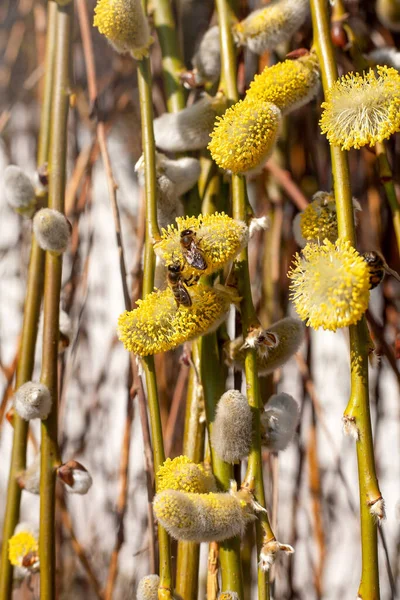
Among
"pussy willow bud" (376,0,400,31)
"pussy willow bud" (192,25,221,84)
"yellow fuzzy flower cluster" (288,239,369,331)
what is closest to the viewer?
"yellow fuzzy flower cluster" (288,239,369,331)

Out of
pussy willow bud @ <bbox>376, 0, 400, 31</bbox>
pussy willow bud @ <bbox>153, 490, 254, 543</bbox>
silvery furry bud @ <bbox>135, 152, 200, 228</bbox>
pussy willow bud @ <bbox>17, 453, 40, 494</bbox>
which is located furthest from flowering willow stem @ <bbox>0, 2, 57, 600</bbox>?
pussy willow bud @ <bbox>376, 0, 400, 31</bbox>

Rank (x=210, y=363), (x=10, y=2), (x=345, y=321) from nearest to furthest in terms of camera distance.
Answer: (x=345, y=321) → (x=210, y=363) → (x=10, y=2)

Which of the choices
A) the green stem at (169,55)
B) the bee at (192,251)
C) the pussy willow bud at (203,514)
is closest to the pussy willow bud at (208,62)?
the green stem at (169,55)

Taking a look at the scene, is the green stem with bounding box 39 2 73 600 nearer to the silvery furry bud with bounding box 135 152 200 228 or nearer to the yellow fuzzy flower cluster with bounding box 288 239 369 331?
the silvery furry bud with bounding box 135 152 200 228

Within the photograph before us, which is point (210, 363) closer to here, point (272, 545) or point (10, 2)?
point (272, 545)

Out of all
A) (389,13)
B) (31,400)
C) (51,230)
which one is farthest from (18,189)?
(389,13)

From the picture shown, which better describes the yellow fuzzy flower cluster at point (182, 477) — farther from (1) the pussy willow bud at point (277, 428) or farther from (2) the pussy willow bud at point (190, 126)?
(2) the pussy willow bud at point (190, 126)

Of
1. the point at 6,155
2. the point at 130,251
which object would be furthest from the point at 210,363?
the point at 6,155
